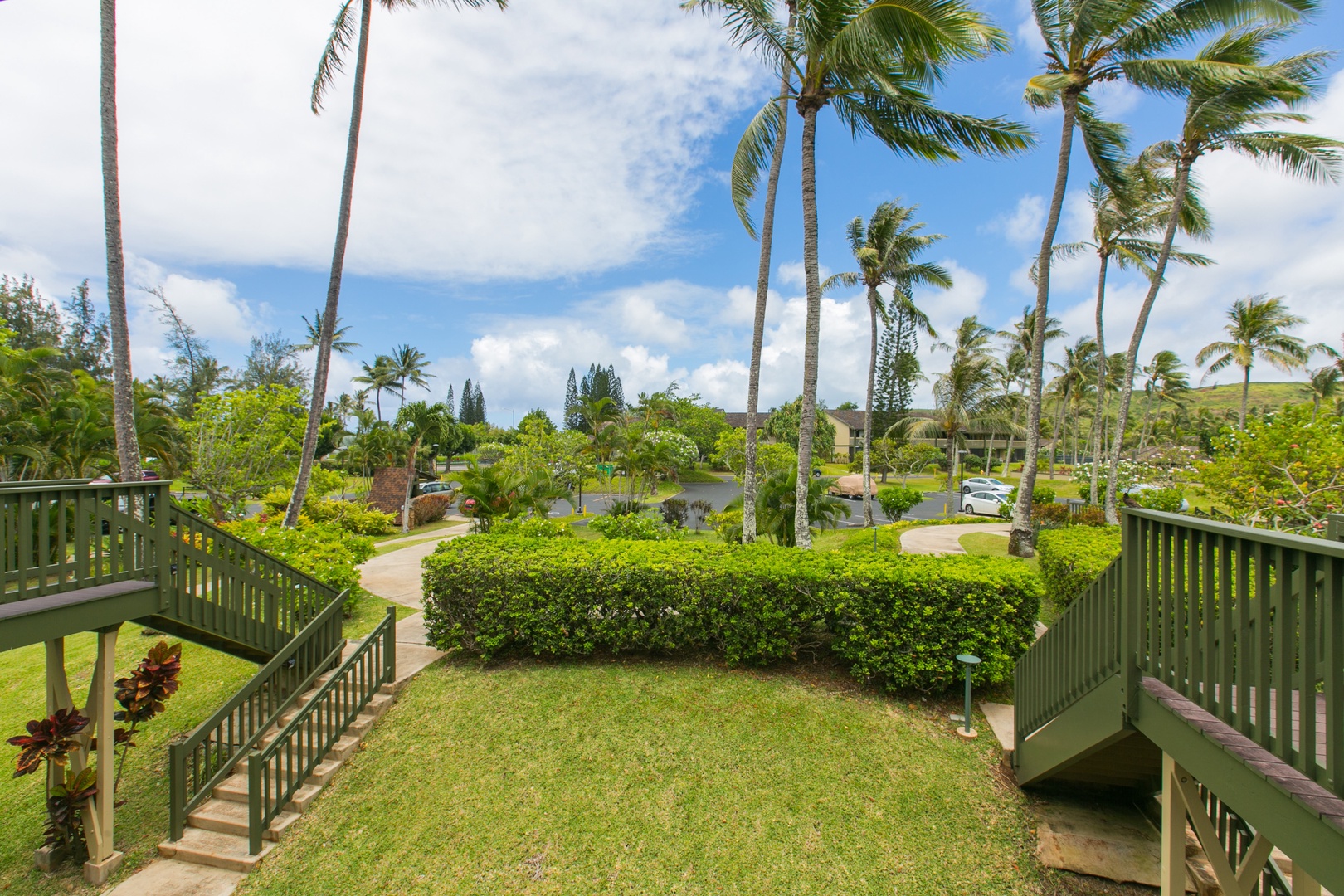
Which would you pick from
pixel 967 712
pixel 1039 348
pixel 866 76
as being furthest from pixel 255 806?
pixel 1039 348

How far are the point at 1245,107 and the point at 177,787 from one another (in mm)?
21448

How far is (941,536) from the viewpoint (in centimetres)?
1719

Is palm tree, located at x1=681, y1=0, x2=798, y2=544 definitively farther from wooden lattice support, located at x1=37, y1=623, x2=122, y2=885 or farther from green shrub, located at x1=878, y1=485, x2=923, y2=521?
green shrub, located at x1=878, y1=485, x2=923, y2=521

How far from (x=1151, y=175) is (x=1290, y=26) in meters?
5.43

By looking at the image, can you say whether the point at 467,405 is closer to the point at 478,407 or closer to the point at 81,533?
the point at 478,407

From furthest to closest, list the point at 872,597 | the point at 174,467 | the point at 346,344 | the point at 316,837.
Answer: the point at 346,344, the point at 174,467, the point at 872,597, the point at 316,837

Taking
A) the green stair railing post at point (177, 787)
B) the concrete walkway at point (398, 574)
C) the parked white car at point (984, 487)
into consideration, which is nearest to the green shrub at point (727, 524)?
the concrete walkway at point (398, 574)

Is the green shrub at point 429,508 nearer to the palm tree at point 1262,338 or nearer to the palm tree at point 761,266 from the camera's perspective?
the palm tree at point 761,266

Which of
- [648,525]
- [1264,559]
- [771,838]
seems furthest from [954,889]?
[648,525]

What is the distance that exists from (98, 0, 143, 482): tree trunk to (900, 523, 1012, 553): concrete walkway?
14.9m

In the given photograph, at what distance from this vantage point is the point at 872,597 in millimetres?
6496

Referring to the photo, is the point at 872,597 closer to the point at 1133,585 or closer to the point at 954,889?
the point at 954,889

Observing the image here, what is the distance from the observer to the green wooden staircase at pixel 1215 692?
2.11m

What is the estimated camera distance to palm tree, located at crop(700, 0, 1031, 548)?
8.06 m
